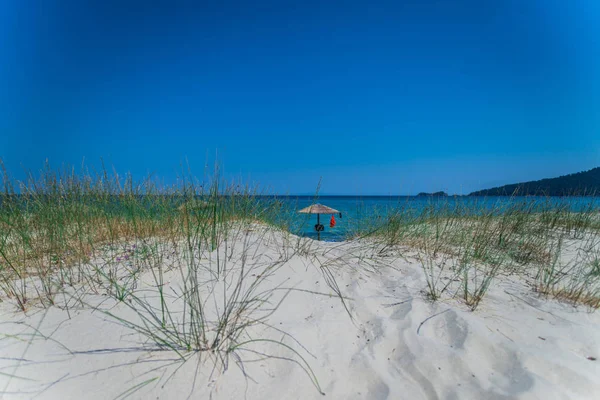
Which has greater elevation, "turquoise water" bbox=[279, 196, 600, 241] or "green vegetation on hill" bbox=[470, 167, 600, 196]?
"green vegetation on hill" bbox=[470, 167, 600, 196]

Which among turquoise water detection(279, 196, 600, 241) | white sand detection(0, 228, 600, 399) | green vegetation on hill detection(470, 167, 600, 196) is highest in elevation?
green vegetation on hill detection(470, 167, 600, 196)

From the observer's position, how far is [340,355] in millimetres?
1314

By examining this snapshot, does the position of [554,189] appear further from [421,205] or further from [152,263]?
[152,263]

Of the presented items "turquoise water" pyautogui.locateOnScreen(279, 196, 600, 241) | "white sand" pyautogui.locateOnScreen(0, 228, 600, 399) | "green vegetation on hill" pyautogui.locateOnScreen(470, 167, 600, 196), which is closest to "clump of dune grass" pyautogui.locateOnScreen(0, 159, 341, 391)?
"white sand" pyautogui.locateOnScreen(0, 228, 600, 399)

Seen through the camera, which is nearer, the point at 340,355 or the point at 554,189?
the point at 340,355

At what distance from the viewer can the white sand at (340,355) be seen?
1.08 metres

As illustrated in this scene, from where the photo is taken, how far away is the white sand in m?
1.08

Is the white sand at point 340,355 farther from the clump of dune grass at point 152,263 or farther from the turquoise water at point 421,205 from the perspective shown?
the turquoise water at point 421,205

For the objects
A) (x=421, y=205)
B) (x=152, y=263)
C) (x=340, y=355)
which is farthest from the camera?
(x=421, y=205)

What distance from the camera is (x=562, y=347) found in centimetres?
136

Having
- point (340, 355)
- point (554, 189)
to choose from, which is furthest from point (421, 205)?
point (340, 355)

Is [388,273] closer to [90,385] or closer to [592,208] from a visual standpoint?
[90,385]

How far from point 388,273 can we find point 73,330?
7.04 feet

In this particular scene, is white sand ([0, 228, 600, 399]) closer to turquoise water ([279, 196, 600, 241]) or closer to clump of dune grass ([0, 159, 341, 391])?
clump of dune grass ([0, 159, 341, 391])
